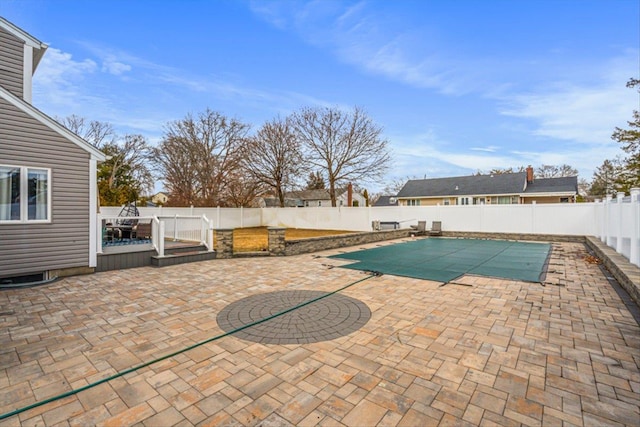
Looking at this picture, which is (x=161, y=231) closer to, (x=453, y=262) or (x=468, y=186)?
(x=453, y=262)

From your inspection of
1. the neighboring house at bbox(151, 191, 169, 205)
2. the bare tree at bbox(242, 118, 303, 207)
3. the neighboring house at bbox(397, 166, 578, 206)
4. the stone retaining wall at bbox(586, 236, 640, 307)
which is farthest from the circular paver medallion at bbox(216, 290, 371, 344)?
the neighboring house at bbox(151, 191, 169, 205)

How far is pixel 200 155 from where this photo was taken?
2244cm

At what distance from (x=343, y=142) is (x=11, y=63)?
647 inches

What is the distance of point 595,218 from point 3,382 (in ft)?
55.6

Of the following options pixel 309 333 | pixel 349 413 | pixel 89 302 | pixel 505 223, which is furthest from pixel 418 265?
pixel 505 223

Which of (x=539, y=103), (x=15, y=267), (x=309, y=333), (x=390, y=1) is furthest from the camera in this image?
(x=539, y=103)

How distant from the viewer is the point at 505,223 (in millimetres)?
14219

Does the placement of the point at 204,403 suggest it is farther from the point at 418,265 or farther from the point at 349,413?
the point at 418,265

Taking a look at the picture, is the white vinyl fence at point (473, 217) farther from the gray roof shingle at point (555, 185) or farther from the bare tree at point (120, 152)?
the gray roof shingle at point (555, 185)

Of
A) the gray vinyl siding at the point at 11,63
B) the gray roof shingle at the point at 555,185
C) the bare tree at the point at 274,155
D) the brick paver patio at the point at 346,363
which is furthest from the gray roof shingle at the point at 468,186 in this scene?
the gray vinyl siding at the point at 11,63

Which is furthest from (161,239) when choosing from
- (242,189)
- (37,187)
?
(242,189)

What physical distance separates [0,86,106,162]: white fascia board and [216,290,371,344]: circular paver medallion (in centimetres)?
509

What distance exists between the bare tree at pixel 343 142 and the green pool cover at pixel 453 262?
11.1m

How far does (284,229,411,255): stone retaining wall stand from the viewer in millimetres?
9216
